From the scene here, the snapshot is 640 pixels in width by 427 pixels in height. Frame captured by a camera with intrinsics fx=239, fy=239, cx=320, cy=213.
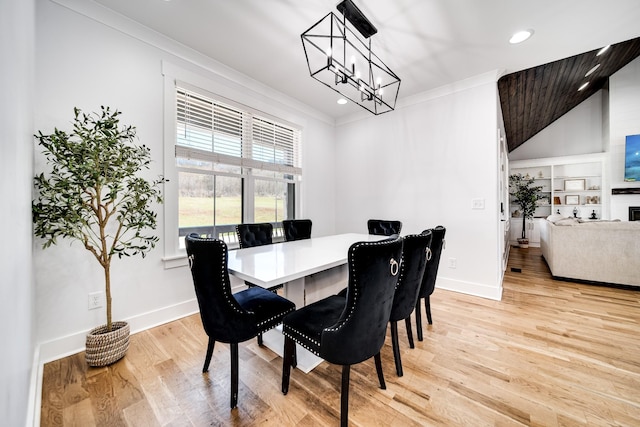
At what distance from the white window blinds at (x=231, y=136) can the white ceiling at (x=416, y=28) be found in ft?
1.80

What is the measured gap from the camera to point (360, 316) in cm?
118

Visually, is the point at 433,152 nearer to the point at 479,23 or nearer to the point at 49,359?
the point at 479,23

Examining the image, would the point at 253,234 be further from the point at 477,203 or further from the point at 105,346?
the point at 477,203

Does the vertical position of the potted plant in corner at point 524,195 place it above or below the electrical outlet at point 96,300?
above

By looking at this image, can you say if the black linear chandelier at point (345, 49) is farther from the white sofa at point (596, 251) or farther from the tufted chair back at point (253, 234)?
the white sofa at point (596, 251)

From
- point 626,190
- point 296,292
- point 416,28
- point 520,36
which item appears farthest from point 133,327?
point 626,190

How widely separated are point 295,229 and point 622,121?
7.34 metres

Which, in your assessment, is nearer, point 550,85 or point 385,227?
point 385,227

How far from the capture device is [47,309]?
1.81 meters

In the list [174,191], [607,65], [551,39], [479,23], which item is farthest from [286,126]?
[607,65]

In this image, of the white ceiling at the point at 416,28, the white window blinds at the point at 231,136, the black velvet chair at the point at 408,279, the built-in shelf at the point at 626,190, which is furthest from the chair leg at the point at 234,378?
the built-in shelf at the point at 626,190

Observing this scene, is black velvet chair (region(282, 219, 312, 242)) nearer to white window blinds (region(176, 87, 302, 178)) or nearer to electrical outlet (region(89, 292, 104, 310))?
white window blinds (region(176, 87, 302, 178))

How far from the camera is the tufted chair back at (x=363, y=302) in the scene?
1131 mm

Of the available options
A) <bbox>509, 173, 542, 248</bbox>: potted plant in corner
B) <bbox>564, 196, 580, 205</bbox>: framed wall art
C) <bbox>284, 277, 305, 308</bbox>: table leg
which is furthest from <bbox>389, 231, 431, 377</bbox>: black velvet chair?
<bbox>564, 196, 580, 205</bbox>: framed wall art
